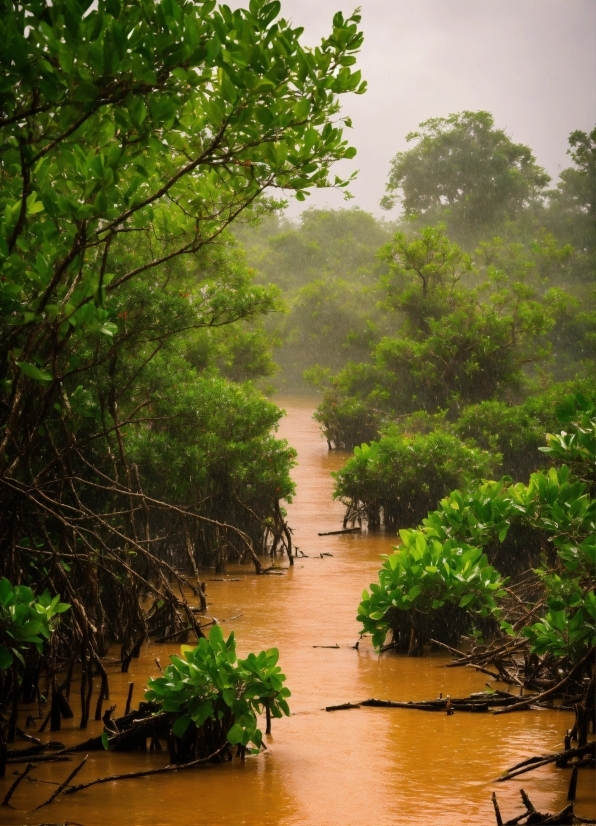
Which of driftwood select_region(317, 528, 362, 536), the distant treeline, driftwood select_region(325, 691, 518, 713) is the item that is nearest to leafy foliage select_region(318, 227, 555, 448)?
the distant treeline

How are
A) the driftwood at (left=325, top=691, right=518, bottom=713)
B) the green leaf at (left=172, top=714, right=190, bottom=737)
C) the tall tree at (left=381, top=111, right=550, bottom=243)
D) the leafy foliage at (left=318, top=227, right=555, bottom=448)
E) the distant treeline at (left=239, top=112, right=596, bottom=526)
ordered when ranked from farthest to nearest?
the tall tree at (left=381, top=111, right=550, bottom=243) < the leafy foliage at (left=318, top=227, right=555, bottom=448) < the distant treeline at (left=239, top=112, right=596, bottom=526) < the driftwood at (left=325, top=691, right=518, bottom=713) < the green leaf at (left=172, top=714, right=190, bottom=737)

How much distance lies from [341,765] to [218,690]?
0.57 meters

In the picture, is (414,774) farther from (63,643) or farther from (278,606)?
(278,606)

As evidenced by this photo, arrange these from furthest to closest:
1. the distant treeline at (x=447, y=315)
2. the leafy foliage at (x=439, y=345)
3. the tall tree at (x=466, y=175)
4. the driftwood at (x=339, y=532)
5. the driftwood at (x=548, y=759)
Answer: the tall tree at (x=466, y=175), the leafy foliage at (x=439, y=345), the distant treeline at (x=447, y=315), the driftwood at (x=339, y=532), the driftwood at (x=548, y=759)

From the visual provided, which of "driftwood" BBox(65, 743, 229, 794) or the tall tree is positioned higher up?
the tall tree

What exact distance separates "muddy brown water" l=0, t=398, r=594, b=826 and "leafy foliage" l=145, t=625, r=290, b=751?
16 centimetres

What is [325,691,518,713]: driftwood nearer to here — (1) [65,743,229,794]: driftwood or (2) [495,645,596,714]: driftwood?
(2) [495,645,596,714]: driftwood

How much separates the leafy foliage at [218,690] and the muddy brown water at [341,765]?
0.16 meters

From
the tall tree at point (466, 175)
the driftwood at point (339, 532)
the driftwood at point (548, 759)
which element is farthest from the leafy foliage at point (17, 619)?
the tall tree at point (466, 175)

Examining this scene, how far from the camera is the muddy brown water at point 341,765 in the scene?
3.13m

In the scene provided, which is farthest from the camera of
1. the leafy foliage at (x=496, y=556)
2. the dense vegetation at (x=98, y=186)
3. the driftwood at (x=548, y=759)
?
the leafy foliage at (x=496, y=556)

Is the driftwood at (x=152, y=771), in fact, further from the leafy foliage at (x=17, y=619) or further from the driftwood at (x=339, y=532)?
the driftwood at (x=339, y=532)

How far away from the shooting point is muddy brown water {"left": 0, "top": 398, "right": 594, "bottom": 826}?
3.13 metres

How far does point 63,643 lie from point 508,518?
2409 millimetres
